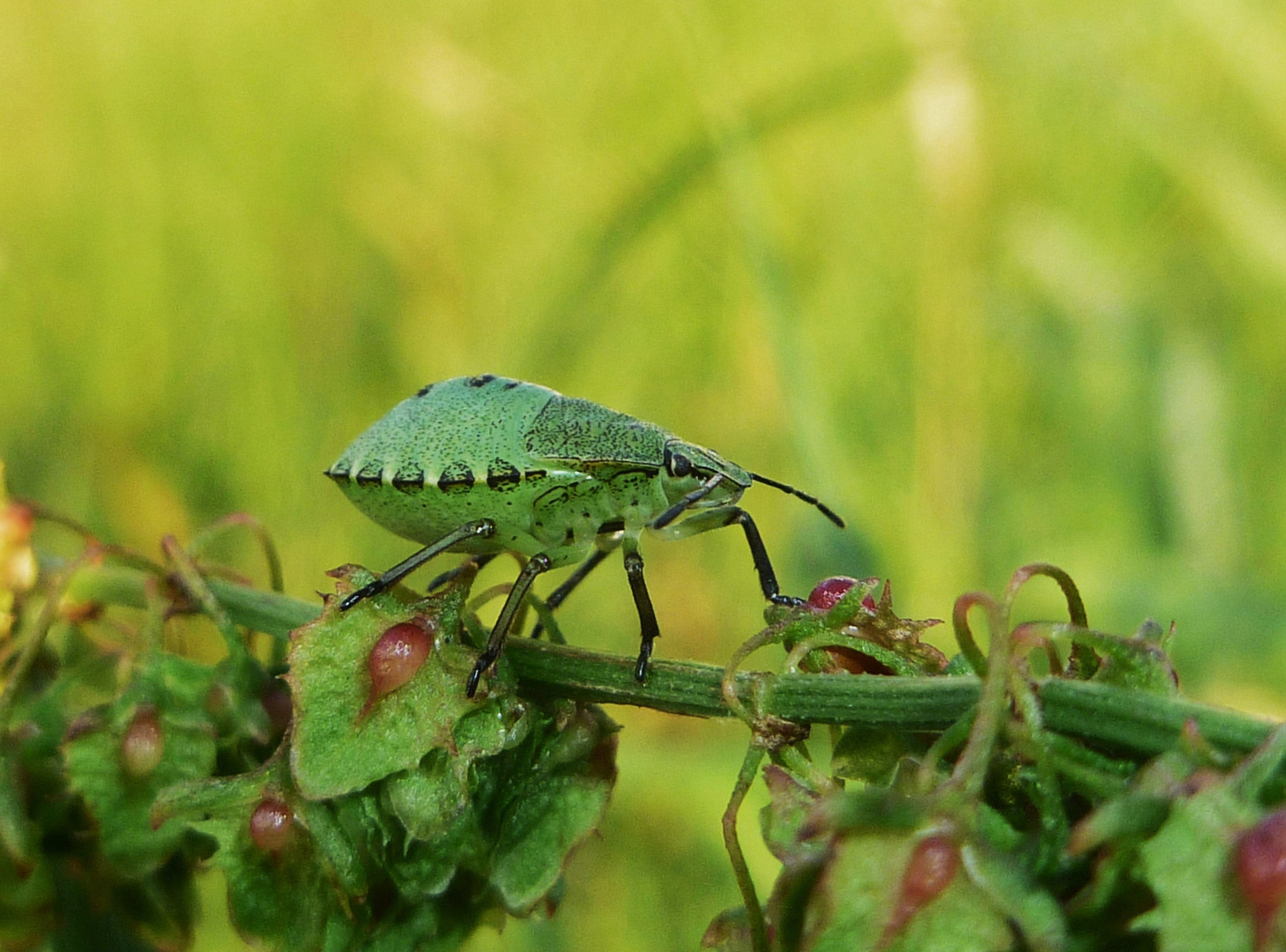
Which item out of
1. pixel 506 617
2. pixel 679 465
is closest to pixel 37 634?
pixel 506 617

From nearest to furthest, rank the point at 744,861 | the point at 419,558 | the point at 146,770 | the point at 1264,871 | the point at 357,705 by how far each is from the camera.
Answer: the point at 1264,871 < the point at 744,861 < the point at 357,705 < the point at 146,770 < the point at 419,558

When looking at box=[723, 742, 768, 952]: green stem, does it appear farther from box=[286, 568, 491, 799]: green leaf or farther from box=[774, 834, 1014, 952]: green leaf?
box=[286, 568, 491, 799]: green leaf

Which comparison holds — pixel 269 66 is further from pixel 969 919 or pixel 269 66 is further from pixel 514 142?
pixel 969 919

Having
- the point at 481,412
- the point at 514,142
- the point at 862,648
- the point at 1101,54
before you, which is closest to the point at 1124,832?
the point at 862,648

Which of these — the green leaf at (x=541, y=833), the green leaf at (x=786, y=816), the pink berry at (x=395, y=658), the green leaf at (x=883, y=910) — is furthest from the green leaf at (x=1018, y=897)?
the pink berry at (x=395, y=658)

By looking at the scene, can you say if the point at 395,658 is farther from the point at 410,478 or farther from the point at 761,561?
the point at 761,561

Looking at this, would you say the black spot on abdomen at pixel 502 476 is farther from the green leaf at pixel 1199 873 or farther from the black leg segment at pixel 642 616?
the green leaf at pixel 1199 873

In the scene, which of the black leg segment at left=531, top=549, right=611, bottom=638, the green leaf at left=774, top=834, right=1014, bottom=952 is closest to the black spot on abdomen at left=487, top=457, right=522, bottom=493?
the black leg segment at left=531, top=549, right=611, bottom=638
